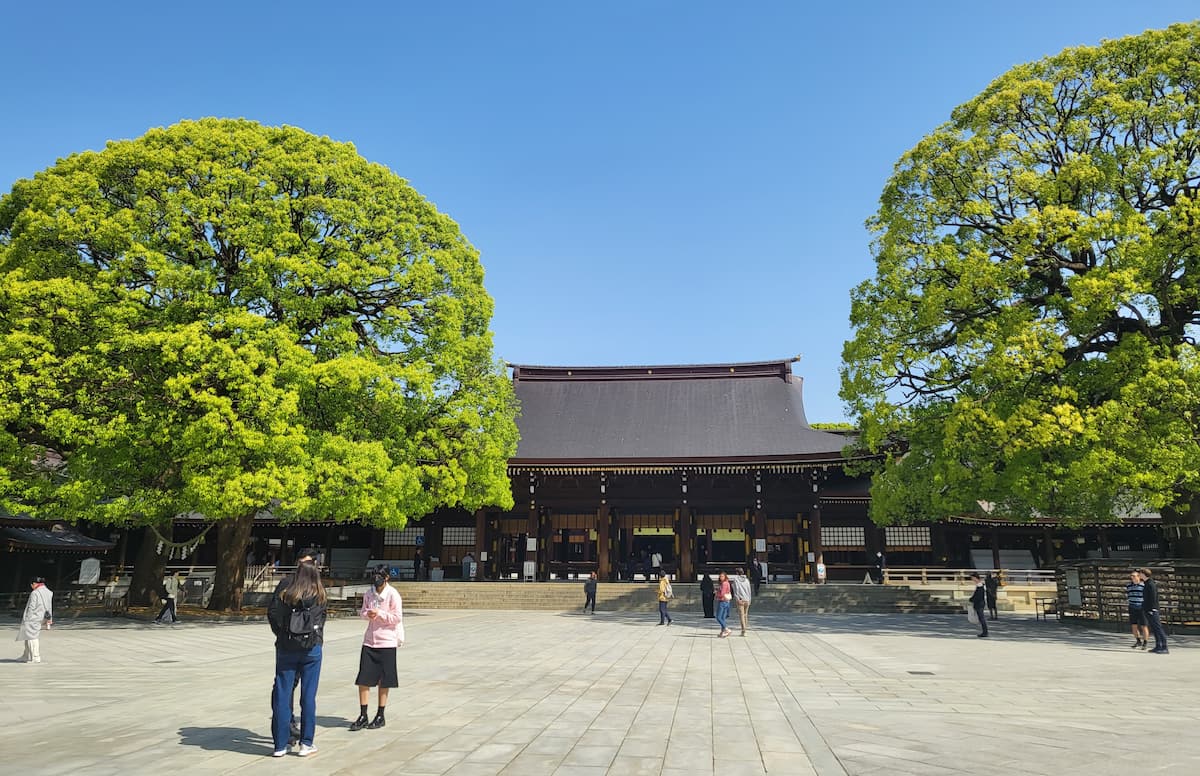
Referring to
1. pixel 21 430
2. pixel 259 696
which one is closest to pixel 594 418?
pixel 21 430

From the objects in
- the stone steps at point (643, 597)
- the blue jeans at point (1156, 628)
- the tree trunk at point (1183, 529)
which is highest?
the tree trunk at point (1183, 529)

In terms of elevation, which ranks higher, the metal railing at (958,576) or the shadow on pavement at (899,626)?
the metal railing at (958,576)

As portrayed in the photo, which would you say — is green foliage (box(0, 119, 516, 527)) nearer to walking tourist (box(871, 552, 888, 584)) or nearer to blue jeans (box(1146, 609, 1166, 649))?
blue jeans (box(1146, 609, 1166, 649))

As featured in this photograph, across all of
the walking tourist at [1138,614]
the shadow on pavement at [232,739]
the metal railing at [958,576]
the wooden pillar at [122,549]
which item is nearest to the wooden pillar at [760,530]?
the metal railing at [958,576]

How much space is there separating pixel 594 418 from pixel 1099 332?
21550 mm

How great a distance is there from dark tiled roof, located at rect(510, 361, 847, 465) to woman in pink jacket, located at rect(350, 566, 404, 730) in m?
21.7

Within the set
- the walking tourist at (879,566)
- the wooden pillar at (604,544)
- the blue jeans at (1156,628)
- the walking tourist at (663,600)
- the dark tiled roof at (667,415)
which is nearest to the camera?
the blue jeans at (1156,628)

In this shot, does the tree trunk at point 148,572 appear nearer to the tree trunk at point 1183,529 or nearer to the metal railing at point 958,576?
the metal railing at point 958,576

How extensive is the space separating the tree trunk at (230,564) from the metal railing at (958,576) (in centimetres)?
2146

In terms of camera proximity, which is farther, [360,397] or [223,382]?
[360,397]

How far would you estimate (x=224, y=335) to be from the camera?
17688 millimetres

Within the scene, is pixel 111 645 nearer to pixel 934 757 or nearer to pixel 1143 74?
pixel 934 757

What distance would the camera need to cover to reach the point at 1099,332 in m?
17.5

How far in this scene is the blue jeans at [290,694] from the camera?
605 centimetres
